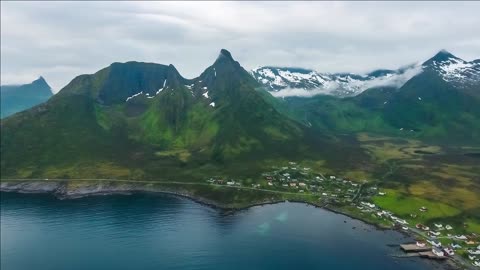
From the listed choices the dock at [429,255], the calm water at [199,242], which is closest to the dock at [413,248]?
the dock at [429,255]

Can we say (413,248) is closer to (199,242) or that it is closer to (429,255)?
(429,255)

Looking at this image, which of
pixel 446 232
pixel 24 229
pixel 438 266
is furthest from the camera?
pixel 24 229

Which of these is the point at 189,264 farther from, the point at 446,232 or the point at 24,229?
the point at 446,232

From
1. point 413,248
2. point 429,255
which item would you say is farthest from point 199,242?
point 429,255

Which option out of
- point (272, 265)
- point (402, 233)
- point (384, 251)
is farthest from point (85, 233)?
point (402, 233)

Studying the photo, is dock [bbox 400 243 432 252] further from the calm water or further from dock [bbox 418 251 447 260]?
the calm water

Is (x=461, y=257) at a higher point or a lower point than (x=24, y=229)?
lower

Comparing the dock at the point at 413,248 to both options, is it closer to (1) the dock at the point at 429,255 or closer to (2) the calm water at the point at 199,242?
(1) the dock at the point at 429,255

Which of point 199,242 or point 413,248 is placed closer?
point 413,248
